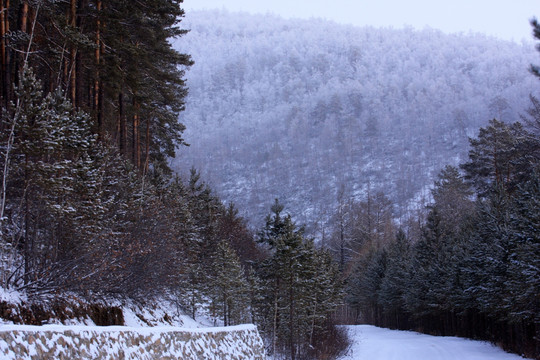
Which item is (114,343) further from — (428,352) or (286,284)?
(428,352)

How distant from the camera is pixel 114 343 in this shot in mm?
7273

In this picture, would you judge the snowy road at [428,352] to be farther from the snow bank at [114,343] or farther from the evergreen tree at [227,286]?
the snow bank at [114,343]

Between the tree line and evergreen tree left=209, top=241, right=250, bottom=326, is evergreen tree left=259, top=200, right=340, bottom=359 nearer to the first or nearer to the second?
evergreen tree left=209, top=241, right=250, bottom=326

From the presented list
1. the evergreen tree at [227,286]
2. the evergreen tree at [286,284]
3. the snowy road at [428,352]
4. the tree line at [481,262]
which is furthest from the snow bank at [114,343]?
the evergreen tree at [227,286]

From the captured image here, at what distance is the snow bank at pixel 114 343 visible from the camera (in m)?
5.90

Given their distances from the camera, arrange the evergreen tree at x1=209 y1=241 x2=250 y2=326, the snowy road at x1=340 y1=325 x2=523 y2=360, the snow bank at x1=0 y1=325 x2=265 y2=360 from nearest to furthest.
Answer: the snow bank at x1=0 y1=325 x2=265 y2=360, the snowy road at x1=340 y1=325 x2=523 y2=360, the evergreen tree at x1=209 y1=241 x2=250 y2=326

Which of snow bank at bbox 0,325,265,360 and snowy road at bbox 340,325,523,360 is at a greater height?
snow bank at bbox 0,325,265,360

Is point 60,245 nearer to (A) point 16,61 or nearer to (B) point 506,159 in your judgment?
(A) point 16,61

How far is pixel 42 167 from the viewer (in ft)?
39.4

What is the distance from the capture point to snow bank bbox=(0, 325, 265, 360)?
232 inches

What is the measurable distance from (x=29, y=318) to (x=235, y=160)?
179661 millimetres

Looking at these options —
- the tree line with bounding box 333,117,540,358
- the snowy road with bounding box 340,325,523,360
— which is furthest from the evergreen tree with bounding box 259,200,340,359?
the tree line with bounding box 333,117,540,358

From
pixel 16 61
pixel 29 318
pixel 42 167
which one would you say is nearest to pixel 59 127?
pixel 42 167

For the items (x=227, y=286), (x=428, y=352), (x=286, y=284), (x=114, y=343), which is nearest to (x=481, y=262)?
(x=428, y=352)
